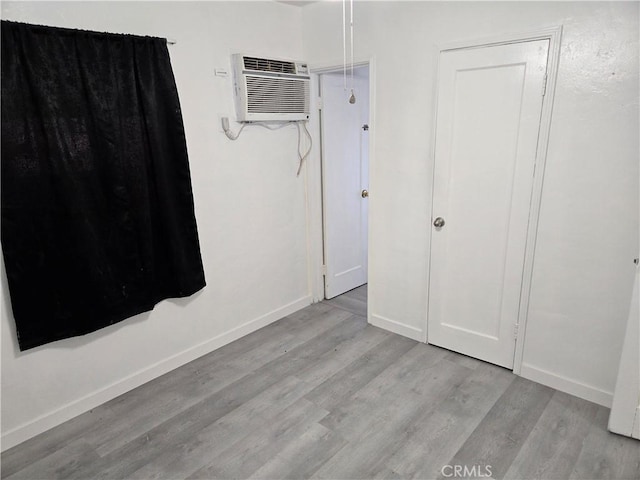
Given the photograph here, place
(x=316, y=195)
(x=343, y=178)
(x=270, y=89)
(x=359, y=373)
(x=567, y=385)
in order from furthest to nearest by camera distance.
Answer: (x=343, y=178)
(x=316, y=195)
(x=270, y=89)
(x=359, y=373)
(x=567, y=385)

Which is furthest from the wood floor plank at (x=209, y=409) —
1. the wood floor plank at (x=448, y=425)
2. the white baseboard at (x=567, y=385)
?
the white baseboard at (x=567, y=385)

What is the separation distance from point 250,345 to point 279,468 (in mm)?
1254

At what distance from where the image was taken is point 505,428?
2.24m

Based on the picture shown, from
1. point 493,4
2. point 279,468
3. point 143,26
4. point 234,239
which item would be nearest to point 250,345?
point 234,239

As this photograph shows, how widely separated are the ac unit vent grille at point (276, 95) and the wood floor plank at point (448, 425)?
7.68ft

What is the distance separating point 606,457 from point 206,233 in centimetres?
266

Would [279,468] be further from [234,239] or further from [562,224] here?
[562,224]

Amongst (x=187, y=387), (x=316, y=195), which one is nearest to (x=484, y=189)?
(x=316, y=195)

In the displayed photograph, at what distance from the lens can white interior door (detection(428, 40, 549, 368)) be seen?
2389 millimetres

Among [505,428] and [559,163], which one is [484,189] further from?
[505,428]

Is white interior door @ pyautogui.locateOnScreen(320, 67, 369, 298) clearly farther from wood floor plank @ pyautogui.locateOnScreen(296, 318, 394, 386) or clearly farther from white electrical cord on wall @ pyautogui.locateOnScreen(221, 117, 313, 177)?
wood floor plank @ pyautogui.locateOnScreen(296, 318, 394, 386)

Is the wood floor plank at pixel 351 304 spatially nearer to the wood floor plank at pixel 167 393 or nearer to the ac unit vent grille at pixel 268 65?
the wood floor plank at pixel 167 393

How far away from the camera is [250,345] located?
3.19 metres

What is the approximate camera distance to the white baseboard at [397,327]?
319 cm
